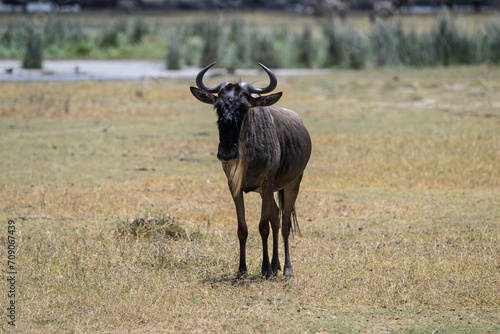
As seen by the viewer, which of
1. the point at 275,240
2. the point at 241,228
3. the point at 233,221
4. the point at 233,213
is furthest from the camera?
the point at 233,213

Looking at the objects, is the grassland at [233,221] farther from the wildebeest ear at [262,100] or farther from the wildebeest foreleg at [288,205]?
the wildebeest ear at [262,100]

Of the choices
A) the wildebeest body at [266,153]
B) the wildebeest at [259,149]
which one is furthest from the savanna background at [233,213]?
the wildebeest body at [266,153]

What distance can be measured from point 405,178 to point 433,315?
5.94 meters

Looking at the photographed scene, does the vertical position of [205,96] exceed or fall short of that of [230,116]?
it exceeds it

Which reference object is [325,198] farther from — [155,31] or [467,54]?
[155,31]

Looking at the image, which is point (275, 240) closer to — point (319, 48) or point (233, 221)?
point (233, 221)

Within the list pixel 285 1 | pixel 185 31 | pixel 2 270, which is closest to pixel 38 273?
pixel 2 270

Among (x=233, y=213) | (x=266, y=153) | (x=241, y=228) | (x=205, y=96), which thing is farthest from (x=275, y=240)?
(x=233, y=213)

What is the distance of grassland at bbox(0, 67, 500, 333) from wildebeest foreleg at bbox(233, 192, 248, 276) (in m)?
0.18

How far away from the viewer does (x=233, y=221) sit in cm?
1040

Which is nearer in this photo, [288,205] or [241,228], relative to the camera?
[241,228]

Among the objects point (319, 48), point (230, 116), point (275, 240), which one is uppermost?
point (230, 116)

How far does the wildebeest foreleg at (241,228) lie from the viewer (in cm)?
765

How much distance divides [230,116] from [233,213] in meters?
3.68
